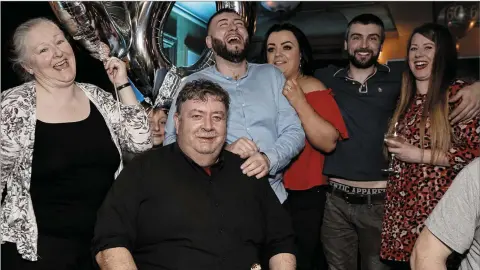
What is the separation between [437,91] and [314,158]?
0.71 m

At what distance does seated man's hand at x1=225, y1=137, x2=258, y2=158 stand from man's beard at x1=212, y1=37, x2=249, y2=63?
0.51 meters

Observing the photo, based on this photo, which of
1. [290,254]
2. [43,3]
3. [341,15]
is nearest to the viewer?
[290,254]

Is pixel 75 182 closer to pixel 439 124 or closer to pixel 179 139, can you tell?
pixel 179 139

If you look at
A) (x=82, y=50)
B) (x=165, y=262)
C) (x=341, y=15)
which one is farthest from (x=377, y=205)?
(x=341, y=15)

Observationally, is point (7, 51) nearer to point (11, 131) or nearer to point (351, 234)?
point (11, 131)

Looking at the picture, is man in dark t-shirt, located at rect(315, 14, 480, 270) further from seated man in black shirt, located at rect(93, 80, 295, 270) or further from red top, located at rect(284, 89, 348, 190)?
seated man in black shirt, located at rect(93, 80, 295, 270)

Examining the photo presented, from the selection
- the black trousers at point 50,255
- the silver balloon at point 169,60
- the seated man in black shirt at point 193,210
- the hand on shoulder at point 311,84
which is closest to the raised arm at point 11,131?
the black trousers at point 50,255

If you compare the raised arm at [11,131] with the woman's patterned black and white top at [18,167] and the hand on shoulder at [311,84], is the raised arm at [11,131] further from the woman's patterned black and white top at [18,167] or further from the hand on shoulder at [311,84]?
the hand on shoulder at [311,84]

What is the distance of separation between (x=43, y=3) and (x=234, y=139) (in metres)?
1.36

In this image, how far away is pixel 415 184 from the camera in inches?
98.3

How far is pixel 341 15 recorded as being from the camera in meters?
6.59

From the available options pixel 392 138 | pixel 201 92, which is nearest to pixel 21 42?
pixel 201 92

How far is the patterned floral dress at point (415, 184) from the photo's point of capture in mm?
2436

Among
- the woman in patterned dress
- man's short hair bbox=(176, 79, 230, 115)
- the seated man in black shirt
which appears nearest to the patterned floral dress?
the woman in patterned dress
